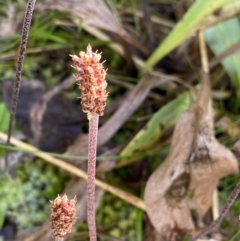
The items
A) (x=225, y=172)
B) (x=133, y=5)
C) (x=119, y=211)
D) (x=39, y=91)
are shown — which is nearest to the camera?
(x=225, y=172)

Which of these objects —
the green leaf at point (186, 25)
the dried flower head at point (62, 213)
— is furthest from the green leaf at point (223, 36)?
the dried flower head at point (62, 213)

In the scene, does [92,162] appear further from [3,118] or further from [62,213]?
[3,118]

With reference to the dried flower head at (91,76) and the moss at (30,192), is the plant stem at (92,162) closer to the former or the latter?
the dried flower head at (91,76)

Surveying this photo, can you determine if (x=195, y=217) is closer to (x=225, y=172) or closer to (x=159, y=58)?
(x=225, y=172)

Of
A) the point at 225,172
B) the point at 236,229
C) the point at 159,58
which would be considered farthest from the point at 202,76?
the point at 236,229

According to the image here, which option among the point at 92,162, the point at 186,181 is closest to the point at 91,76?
the point at 92,162

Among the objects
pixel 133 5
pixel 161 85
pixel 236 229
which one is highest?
pixel 133 5
